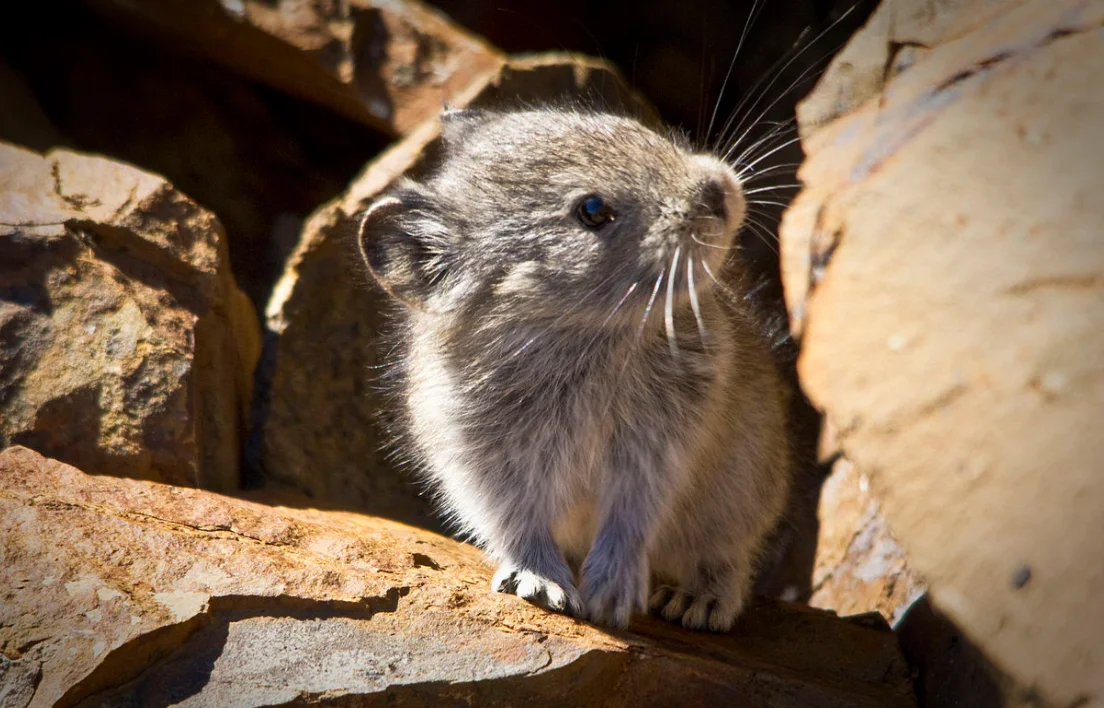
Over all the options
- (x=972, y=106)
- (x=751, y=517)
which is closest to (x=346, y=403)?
(x=751, y=517)

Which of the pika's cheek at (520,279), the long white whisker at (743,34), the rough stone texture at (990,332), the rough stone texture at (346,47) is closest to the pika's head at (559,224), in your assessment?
the pika's cheek at (520,279)

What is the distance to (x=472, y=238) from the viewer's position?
4223 mm

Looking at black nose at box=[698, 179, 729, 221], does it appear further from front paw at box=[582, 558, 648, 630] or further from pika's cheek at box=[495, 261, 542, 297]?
front paw at box=[582, 558, 648, 630]

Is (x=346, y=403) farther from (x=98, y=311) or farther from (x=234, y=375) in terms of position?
(x=98, y=311)

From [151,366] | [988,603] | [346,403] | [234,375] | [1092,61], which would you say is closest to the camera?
[988,603]

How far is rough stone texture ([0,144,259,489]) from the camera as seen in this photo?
4.20 meters

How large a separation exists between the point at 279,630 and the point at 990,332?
2349 millimetres

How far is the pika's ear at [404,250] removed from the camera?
169 inches

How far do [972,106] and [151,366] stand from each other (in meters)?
3.35

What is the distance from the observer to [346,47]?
5910mm

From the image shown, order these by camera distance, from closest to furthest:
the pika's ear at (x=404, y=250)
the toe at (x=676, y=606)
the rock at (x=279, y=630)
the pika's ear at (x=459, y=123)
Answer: the rock at (x=279, y=630) < the pika's ear at (x=404, y=250) < the toe at (x=676, y=606) < the pika's ear at (x=459, y=123)

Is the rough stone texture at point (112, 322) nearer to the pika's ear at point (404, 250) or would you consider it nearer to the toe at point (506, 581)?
the pika's ear at point (404, 250)

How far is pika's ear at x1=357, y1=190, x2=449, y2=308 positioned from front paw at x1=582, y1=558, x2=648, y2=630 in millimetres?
1296

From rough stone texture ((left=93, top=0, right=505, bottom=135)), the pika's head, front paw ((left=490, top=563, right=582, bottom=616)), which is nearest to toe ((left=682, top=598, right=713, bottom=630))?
front paw ((left=490, top=563, right=582, bottom=616))
